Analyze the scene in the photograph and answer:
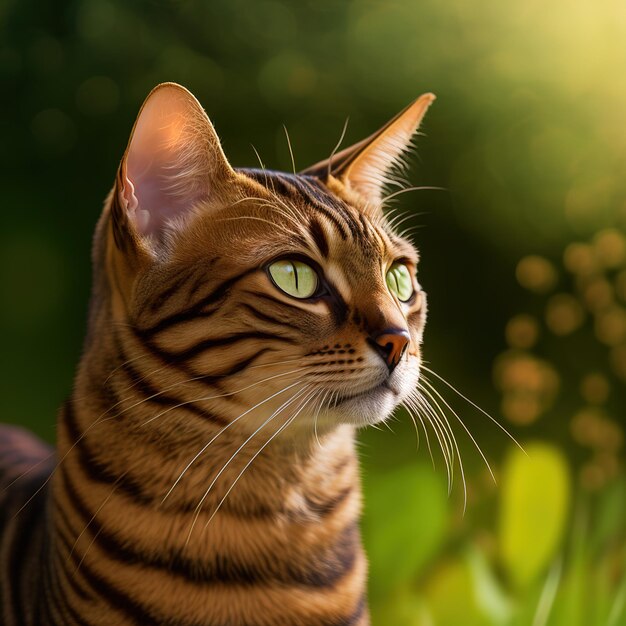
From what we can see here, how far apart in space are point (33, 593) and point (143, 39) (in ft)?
2.21

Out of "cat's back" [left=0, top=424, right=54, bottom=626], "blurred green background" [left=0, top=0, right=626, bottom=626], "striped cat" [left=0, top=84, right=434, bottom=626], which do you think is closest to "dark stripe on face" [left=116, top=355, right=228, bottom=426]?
"striped cat" [left=0, top=84, right=434, bottom=626]

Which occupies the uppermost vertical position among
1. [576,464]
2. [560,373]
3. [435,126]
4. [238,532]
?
[435,126]

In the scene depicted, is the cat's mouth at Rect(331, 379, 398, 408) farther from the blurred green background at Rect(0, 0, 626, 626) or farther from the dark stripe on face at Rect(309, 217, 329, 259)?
the blurred green background at Rect(0, 0, 626, 626)

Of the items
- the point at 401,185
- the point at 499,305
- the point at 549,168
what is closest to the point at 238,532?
the point at 401,185

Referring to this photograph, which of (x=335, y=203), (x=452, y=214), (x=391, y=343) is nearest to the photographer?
(x=391, y=343)

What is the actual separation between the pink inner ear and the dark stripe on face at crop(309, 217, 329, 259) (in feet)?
0.34

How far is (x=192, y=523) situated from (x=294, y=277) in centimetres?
23

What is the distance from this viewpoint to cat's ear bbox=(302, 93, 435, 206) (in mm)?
850

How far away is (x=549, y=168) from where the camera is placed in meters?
1.20

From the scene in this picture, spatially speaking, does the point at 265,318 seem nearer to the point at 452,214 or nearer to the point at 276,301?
the point at 276,301

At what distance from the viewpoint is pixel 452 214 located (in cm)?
116

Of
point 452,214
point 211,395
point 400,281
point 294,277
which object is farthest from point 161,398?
point 452,214

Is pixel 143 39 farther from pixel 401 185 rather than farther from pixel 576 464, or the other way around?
pixel 576 464

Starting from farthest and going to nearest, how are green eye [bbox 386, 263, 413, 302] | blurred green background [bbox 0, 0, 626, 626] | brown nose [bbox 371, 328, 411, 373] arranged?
blurred green background [bbox 0, 0, 626, 626] → green eye [bbox 386, 263, 413, 302] → brown nose [bbox 371, 328, 411, 373]
